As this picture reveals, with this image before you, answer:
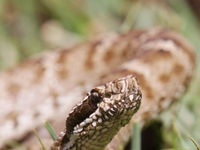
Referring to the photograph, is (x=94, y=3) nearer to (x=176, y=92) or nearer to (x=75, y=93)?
(x=75, y=93)

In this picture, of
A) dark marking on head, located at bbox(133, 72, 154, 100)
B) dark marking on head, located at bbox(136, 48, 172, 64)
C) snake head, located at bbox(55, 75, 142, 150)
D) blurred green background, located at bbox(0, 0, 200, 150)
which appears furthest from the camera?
blurred green background, located at bbox(0, 0, 200, 150)

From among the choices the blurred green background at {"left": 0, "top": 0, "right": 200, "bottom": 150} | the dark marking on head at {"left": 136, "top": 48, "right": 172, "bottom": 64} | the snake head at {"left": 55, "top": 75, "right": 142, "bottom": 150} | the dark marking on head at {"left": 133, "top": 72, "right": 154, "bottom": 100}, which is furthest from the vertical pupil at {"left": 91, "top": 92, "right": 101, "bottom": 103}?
the blurred green background at {"left": 0, "top": 0, "right": 200, "bottom": 150}

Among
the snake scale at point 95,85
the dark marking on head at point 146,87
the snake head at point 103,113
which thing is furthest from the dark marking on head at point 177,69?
the snake head at point 103,113

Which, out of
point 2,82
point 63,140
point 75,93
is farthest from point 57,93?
point 63,140

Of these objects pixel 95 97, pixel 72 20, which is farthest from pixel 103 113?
pixel 72 20

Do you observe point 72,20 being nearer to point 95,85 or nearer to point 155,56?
point 155,56

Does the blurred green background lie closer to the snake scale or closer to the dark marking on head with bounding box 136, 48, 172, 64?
the snake scale
